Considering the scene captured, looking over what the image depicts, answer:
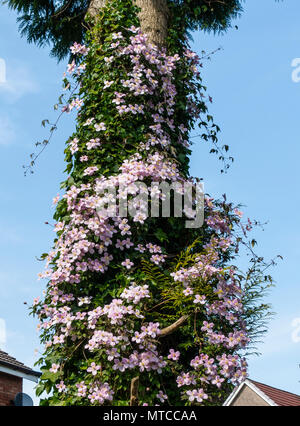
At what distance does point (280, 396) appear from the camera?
5.66 meters

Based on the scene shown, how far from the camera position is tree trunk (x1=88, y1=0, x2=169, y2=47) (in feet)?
23.2

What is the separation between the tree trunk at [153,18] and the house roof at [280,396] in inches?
181

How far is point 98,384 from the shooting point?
458 cm

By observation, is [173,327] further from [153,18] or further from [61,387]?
[153,18]

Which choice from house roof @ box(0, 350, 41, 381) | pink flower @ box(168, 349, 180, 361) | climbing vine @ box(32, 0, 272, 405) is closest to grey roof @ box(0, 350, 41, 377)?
house roof @ box(0, 350, 41, 381)

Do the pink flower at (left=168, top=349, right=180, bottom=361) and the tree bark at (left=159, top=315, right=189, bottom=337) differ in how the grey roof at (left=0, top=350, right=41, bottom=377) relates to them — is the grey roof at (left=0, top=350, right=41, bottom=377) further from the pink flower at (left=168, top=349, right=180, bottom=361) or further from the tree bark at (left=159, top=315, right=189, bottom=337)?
the tree bark at (left=159, top=315, right=189, bottom=337)

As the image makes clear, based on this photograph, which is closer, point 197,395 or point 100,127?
point 197,395

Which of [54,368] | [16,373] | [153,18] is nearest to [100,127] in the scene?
[153,18]

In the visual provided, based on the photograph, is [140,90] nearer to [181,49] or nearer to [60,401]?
[181,49]

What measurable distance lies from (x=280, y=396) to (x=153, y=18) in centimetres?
520

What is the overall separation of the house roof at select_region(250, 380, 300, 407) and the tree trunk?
15.1ft

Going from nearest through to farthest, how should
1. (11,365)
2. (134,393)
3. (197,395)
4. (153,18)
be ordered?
(134,393), (197,395), (153,18), (11,365)

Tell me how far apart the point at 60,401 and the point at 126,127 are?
3.07m
